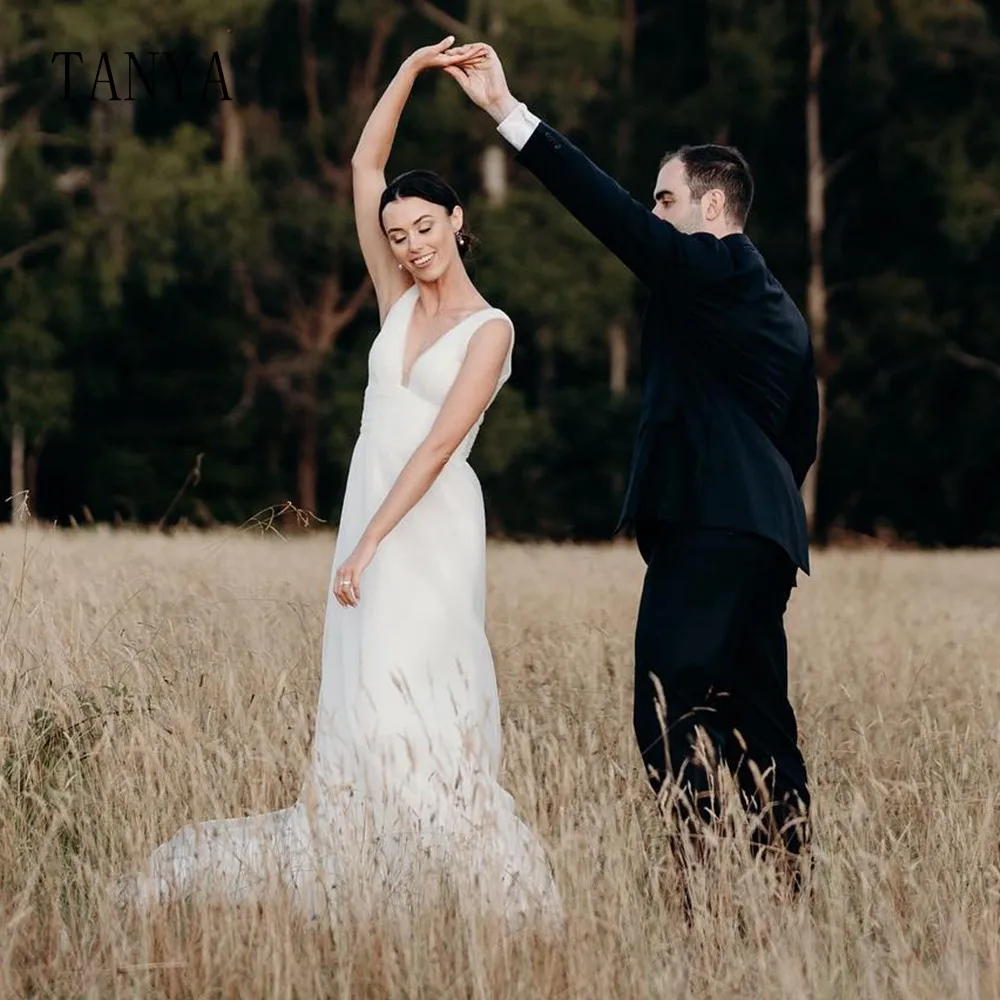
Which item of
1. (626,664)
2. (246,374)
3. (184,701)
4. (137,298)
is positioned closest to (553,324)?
(246,374)

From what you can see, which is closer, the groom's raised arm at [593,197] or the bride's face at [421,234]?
the groom's raised arm at [593,197]

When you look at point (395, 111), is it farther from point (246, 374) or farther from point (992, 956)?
point (246, 374)

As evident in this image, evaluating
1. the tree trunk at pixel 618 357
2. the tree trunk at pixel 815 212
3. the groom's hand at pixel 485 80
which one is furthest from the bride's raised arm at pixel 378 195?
the tree trunk at pixel 618 357

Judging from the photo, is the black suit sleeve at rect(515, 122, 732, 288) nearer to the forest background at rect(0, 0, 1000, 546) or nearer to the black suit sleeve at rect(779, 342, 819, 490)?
the black suit sleeve at rect(779, 342, 819, 490)

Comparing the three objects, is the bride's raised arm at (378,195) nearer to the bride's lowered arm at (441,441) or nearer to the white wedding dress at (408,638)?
the white wedding dress at (408,638)

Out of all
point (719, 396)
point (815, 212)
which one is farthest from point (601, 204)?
point (815, 212)

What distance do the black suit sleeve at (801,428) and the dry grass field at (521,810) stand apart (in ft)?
2.83

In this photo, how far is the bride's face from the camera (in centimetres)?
498

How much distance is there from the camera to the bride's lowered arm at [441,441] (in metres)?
4.76

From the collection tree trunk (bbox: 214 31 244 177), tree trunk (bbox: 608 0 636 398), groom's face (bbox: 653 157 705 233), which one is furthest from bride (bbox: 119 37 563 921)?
tree trunk (bbox: 214 31 244 177)

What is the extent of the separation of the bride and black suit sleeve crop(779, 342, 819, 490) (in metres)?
0.77

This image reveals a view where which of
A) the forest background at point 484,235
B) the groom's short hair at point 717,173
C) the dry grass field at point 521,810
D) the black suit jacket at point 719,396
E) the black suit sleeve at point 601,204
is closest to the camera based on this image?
the dry grass field at point 521,810

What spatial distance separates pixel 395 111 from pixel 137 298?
21610 mm

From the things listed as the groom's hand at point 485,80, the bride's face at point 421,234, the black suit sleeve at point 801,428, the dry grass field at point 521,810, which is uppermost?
the groom's hand at point 485,80
